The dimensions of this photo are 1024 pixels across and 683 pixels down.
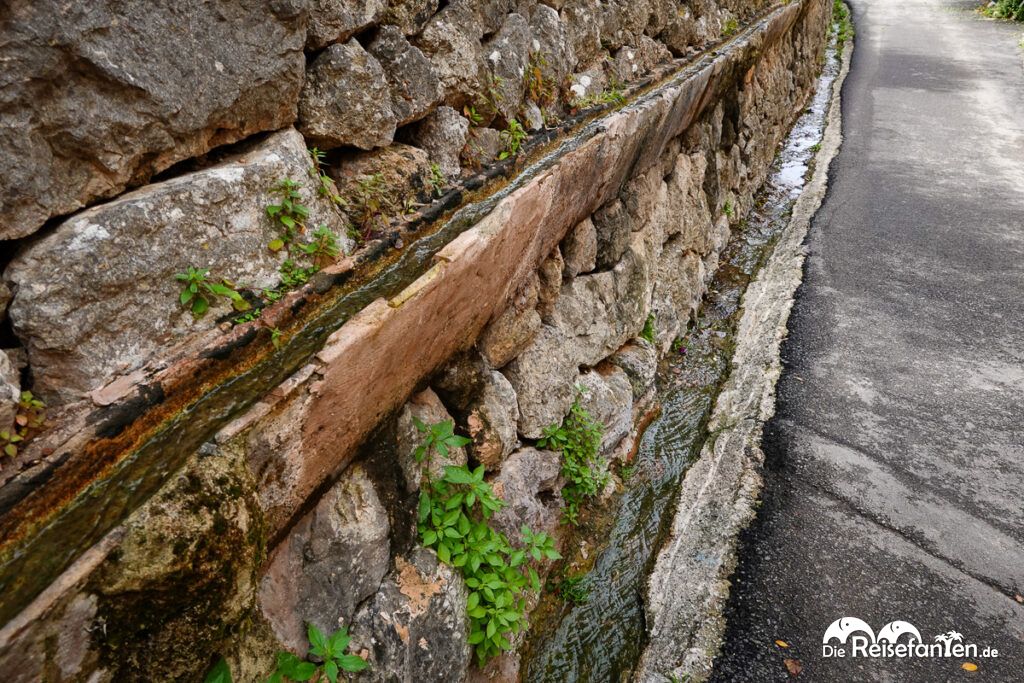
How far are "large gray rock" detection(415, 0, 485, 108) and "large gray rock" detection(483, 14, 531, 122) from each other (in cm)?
12

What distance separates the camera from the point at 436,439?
6.77ft

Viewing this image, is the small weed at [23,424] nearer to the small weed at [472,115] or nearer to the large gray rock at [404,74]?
the large gray rock at [404,74]

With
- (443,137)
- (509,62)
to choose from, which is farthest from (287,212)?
(509,62)

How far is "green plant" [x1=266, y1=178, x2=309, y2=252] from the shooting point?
204 centimetres

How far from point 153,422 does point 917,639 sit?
9.78 ft

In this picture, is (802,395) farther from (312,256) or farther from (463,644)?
(312,256)

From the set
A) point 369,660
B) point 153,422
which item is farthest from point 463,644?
point 153,422

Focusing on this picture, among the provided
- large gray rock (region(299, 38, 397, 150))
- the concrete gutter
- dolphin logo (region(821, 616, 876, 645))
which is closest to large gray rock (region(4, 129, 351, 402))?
large gray rock (region(299, 38, 397, 150))

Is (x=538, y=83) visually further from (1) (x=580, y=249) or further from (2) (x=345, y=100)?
(2) (x=345, y=100)

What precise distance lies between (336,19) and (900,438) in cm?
362

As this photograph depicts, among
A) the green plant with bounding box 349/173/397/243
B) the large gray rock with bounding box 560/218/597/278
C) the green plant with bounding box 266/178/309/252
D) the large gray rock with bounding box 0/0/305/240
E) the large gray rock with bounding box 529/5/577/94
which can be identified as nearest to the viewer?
the large gray rock with bounding box 0/0/305/240

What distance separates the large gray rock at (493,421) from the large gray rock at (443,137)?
108cm

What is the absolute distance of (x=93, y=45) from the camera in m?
1.53

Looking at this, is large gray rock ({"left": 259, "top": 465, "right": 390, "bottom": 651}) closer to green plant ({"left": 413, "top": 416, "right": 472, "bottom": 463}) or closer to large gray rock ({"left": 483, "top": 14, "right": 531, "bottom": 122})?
green plant ({"left": 413, "top": 416, "right": 472, "bottom": 463})
